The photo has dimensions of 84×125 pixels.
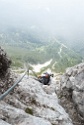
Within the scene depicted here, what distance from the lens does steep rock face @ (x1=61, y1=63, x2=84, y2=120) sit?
19125mm

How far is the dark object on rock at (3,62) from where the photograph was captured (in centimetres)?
1544

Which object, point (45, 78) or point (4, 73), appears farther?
point (45, 78)

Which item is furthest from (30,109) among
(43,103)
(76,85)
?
(76,85)

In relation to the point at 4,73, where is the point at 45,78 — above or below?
below

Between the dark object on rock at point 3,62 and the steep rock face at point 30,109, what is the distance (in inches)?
52.4

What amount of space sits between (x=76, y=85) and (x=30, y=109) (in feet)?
19.4

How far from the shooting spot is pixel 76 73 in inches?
851

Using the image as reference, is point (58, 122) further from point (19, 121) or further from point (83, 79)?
point (83, 79)

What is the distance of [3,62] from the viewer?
15.7 meters

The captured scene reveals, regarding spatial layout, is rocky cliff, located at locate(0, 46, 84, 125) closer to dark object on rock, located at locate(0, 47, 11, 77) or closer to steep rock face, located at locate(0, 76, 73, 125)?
steep rock face, located at locate(0, 76, 73, 125)

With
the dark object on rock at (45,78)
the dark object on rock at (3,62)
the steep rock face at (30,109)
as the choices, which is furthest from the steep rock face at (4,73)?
the dark object on rock at (45,78)

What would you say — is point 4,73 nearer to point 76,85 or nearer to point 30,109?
point 30,109

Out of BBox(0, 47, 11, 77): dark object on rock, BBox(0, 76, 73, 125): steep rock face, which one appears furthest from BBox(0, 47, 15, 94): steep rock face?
BBox(0, 76, 73, 125): steep rock face

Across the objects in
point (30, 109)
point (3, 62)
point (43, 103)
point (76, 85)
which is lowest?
point (30, 109)
